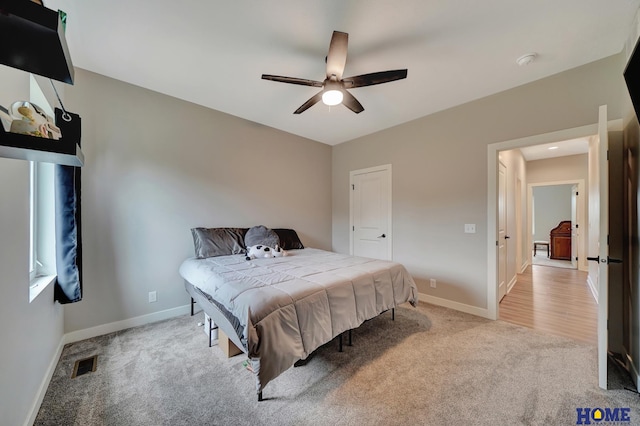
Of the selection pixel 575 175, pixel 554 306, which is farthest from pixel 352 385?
pixel 575 175

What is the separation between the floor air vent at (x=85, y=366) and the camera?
6.16ft

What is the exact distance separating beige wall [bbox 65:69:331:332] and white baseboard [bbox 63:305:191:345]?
0.05 m

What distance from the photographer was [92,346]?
7.38 ft

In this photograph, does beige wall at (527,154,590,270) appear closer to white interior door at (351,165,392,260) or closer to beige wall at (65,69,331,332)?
white interior door at (351,165,392,260)

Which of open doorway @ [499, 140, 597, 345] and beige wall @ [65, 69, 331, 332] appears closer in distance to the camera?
beige wall @ [65, 69, 331, 332]

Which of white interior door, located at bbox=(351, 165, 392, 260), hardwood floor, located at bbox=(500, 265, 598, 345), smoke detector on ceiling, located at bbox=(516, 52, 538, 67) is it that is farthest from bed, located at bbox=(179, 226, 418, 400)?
smoke detector on ceiling, located at bbox=(516, 52, 538, 67)

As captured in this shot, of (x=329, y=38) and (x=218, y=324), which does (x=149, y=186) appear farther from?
(x=329, y=38)

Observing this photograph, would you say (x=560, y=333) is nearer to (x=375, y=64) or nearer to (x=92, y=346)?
(x=375, y=64)

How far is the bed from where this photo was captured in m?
1.51

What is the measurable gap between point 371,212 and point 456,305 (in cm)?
186

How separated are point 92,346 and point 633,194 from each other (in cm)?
483

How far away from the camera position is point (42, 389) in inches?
63.8

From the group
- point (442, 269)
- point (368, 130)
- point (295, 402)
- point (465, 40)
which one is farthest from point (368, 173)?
point (295, 402)

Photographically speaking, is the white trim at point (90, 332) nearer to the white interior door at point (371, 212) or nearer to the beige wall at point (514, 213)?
the white interior door at point (371, 212)
